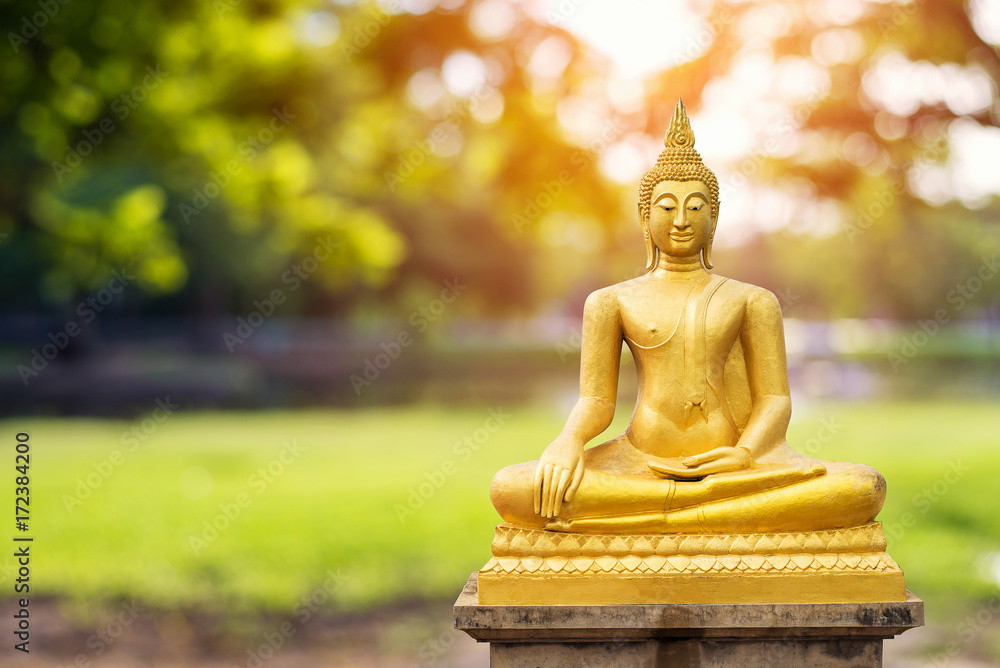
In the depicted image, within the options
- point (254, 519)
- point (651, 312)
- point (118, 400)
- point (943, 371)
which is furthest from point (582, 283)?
point (651, 312)

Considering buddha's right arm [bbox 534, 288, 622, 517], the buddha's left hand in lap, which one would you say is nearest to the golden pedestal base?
the buddha's left hand in lap

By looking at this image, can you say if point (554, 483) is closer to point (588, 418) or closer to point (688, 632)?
point (588, 418)

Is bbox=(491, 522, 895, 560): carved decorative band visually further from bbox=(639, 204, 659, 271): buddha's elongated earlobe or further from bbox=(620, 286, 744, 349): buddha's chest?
bbox=(639, 204, 659, 271): buddha's elongated earlobe

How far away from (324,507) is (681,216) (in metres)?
6.70

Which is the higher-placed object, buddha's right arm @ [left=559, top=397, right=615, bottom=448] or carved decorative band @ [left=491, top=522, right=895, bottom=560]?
buddha's right arm @ [left=559, top=397, right=615, bottom=448]

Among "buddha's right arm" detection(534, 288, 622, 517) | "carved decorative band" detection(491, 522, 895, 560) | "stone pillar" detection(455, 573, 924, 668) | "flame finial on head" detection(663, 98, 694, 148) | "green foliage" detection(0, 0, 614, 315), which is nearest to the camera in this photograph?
"stone pillar" detection(455, 573, 924, 668)

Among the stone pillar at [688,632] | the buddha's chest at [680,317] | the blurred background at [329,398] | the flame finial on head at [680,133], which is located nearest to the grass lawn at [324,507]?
the blurred background at [329,398]

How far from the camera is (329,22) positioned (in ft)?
38.1

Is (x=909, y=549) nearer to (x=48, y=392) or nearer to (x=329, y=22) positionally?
(x=329, y=22)

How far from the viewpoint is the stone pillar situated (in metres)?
3.37

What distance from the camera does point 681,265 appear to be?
4.02 metres

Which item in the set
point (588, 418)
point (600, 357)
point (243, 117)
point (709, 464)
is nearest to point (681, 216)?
point (600, 357)

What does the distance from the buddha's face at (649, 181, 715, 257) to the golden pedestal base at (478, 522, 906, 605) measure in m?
1.32

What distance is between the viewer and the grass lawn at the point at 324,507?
23.5 ft
